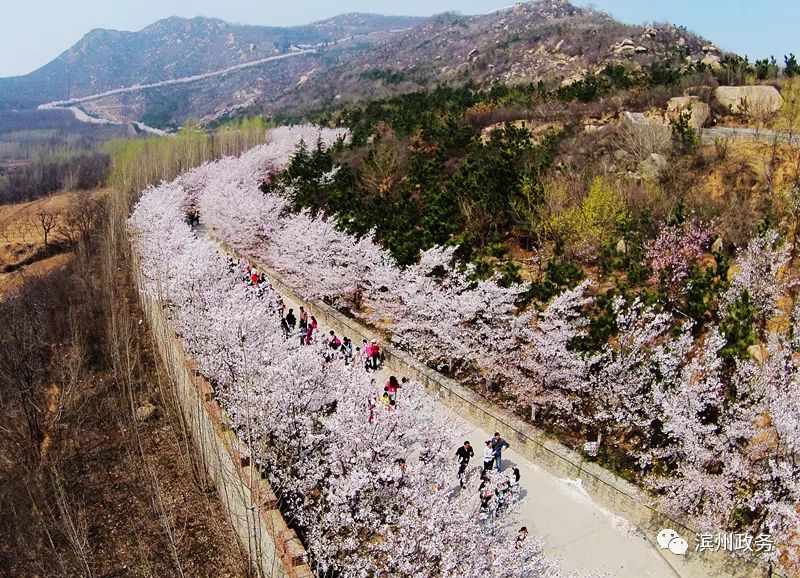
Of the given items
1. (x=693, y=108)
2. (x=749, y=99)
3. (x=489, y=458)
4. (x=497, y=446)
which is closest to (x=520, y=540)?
(x=489, y=458)

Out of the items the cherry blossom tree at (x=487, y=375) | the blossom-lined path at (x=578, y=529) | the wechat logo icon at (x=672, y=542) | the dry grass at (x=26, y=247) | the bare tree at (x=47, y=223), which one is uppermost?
the cherry blossom tree at (x=487, y=375)

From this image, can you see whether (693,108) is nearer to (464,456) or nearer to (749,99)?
(749,99)

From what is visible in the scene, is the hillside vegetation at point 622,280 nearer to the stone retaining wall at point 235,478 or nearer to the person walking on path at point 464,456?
the person walking on path at point 464,456

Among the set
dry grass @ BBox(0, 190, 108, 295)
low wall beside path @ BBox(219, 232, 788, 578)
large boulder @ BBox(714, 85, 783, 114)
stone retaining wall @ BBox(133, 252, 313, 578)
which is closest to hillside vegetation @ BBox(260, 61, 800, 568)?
low wall beside path @ BBox(219, 232, 788, 578)

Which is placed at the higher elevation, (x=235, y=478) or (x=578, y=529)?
(x=235, y=478)

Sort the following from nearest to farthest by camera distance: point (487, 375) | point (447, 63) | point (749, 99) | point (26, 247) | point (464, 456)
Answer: point (464, 456)
point (487, 375)
point (749, 99)
point (26, 247)
point (447, 63)

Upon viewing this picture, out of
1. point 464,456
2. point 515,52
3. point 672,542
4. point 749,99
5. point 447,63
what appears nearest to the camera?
point 672,542

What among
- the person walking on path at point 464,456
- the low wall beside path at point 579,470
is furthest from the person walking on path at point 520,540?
the low wall beside path at point 579,470
